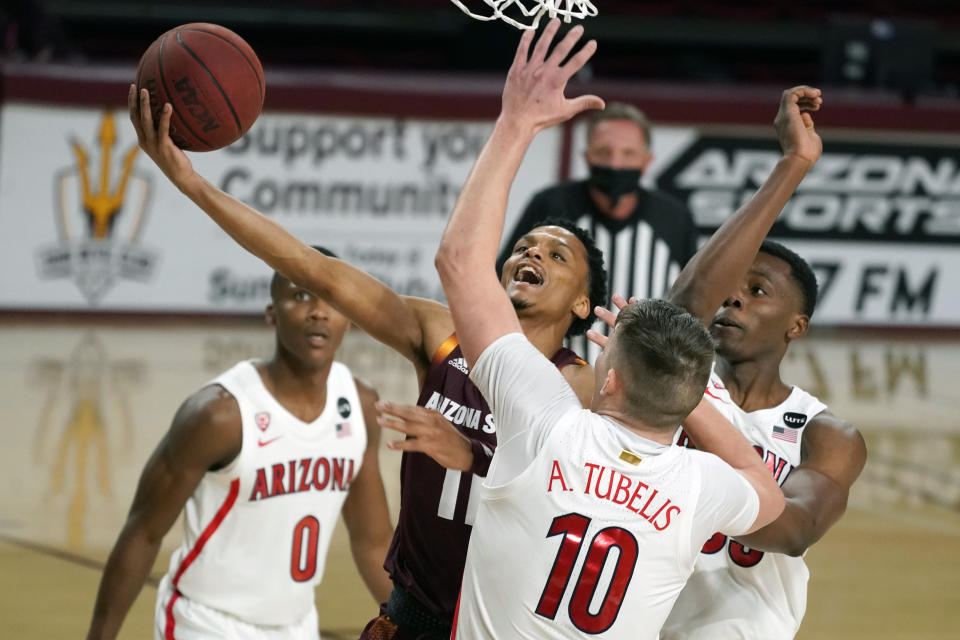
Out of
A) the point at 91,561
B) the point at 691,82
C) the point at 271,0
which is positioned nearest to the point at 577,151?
the point at 691,82

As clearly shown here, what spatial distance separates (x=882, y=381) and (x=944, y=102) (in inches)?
147

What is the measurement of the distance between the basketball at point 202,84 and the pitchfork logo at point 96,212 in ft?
27.9

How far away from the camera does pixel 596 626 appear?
2.84 metres

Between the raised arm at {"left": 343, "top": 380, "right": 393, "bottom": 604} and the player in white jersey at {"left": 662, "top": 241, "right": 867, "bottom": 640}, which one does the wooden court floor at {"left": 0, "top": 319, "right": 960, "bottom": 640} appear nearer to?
the raised arm at {"left": 343, "top": 380, "right": 393, "bottom": 604}

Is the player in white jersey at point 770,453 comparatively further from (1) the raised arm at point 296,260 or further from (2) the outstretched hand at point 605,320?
(1) the raised arm at point 296,260

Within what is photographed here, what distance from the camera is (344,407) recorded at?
4590mm

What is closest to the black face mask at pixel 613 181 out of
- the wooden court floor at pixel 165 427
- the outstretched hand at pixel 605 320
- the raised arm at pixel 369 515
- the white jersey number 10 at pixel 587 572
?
the raised arm at pixel 369 515

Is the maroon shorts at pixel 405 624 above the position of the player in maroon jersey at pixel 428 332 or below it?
below

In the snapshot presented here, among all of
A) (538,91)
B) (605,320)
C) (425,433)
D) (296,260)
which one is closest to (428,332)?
(296,260)

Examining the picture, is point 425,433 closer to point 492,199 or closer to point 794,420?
point 492,199

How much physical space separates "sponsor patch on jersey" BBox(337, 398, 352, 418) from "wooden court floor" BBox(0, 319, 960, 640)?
1.50 m

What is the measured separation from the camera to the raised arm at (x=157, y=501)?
4066mm

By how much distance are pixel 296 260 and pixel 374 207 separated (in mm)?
9160

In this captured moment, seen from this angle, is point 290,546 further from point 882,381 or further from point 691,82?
point 691,82
